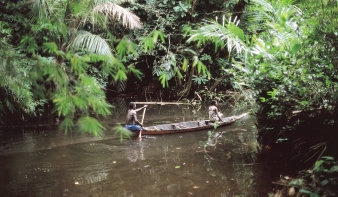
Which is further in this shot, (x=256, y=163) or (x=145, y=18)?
(x=145, y=18)

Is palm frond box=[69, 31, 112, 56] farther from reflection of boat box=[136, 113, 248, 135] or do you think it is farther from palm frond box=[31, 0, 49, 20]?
palm frond box=[31, 0, 49, 20]

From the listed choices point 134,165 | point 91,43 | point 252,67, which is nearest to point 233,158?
point 134,165

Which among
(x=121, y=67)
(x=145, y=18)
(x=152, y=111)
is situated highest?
(x=145, y=18)

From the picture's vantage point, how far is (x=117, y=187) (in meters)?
5.03

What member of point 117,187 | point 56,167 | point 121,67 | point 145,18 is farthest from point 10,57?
point 145,18

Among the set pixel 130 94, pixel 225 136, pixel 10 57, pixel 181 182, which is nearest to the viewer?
pixel 10 57

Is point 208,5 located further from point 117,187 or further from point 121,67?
point 121,67

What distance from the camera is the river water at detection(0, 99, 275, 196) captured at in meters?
4.95

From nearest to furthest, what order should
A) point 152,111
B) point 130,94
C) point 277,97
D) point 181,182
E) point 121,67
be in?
1. point 121,67
2. point 277,97
3. point 181,182
4. point 152,111
5. point 130,94

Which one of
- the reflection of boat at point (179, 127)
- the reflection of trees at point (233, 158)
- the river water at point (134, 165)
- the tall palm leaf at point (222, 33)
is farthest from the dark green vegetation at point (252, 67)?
the reflection of boat at point (179, 127)

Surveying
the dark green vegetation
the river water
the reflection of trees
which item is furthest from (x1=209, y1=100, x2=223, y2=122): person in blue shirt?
the dark green vegetation

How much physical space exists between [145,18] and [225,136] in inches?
279

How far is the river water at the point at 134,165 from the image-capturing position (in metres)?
4.95

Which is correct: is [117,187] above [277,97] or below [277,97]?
below
